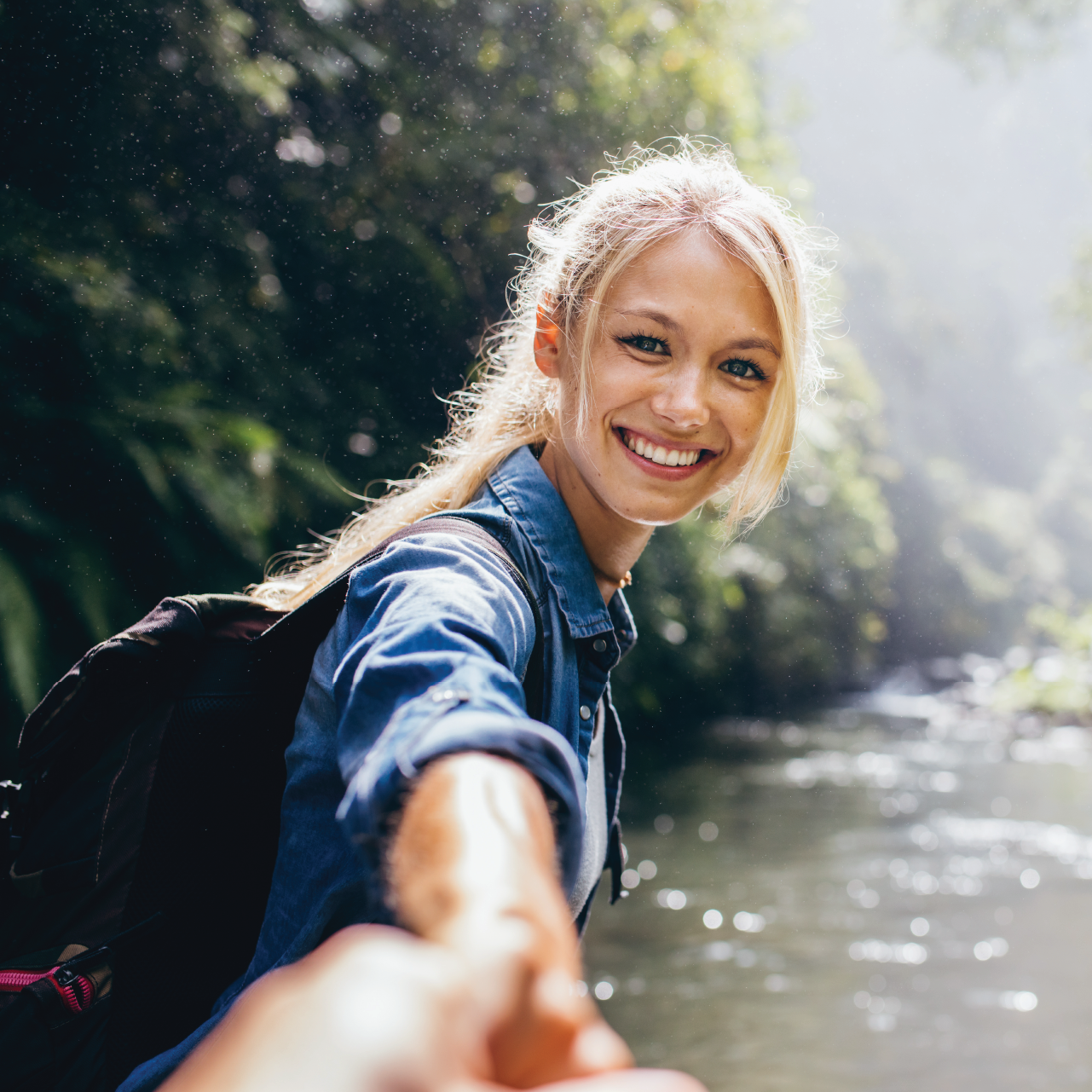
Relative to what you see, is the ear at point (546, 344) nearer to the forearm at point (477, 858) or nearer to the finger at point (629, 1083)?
the forearm at point (477, 858)

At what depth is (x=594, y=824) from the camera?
157 centimetres

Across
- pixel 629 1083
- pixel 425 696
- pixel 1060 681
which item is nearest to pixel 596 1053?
pixel 629 1083

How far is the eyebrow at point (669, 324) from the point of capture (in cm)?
136

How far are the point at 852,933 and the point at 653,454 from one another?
5.41m

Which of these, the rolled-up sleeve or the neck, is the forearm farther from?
the neck

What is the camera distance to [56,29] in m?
4.44

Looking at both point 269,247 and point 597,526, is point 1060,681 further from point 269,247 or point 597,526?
point 597,526

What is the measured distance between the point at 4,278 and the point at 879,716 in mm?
15683

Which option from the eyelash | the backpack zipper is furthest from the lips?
the backpack zipper

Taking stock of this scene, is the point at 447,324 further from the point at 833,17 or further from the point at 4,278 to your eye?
the point at 833,17

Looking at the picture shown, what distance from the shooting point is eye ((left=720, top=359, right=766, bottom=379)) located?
1421 millimetres

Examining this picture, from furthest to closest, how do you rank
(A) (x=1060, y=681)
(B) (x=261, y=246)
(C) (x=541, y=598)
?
(A) (x=1060, y=681) < (B) (x=261, y=246) < (C) (x=541, y=598)

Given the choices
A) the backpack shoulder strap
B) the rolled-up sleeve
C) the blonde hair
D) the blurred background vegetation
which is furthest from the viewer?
the blurred background vegetation

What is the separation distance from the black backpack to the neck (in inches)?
13.9
